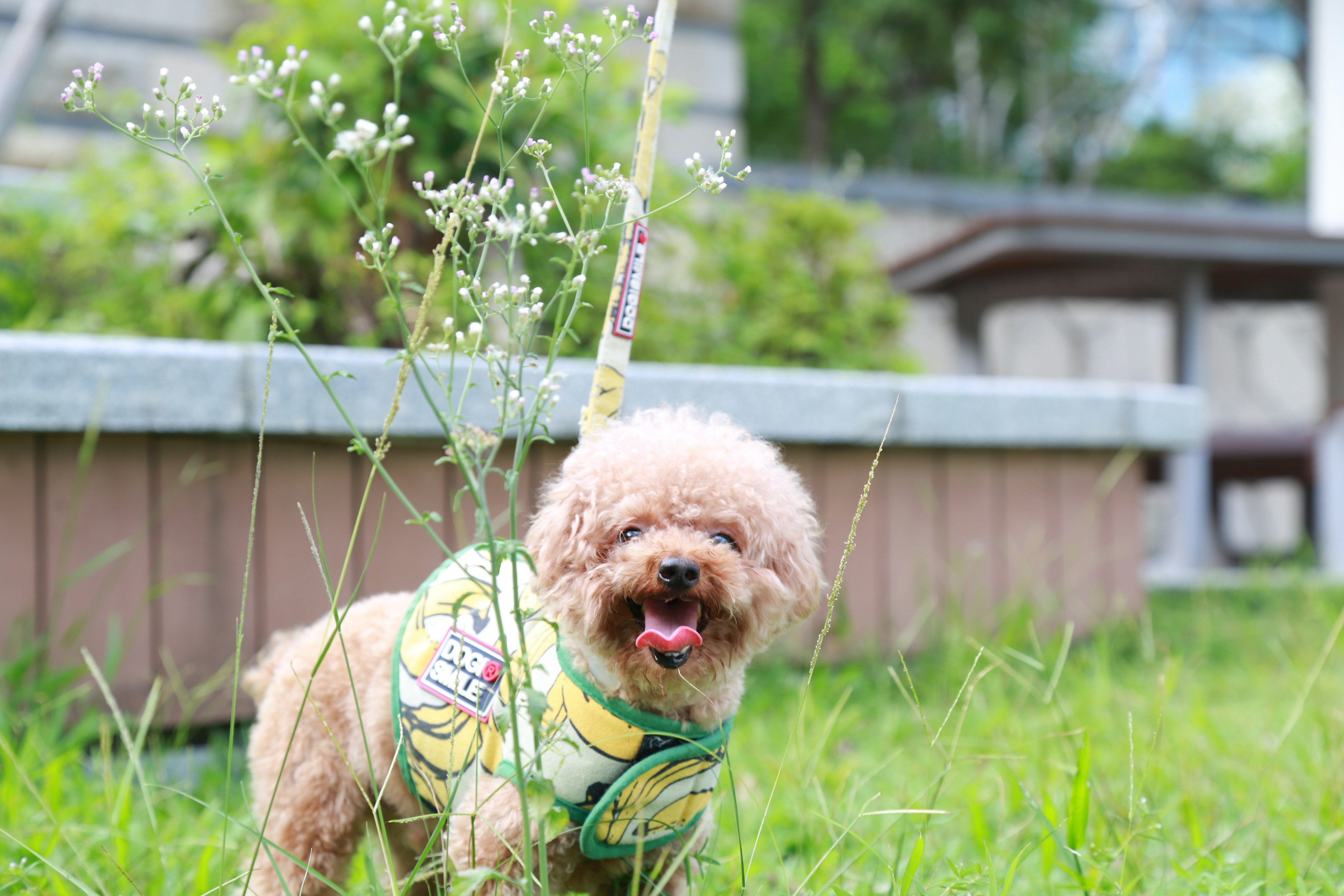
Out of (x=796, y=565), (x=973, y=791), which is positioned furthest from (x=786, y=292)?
(x=796, y=565)

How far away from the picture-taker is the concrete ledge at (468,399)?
227 cm

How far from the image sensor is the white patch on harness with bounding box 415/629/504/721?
132 centimetres

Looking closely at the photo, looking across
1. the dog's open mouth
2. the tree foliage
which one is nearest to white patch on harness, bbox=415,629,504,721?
the dog's open mouth

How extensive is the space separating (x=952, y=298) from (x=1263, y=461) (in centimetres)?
212

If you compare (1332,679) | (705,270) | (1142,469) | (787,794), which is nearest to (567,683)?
(787,794)

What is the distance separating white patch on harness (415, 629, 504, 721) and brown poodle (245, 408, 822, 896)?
93mm

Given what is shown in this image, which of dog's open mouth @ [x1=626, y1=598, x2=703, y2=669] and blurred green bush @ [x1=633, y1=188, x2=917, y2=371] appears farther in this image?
blurred green bush @ [x1=633, y1=188, x2=917, y2=371]

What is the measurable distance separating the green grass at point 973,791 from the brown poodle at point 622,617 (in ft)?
0.54

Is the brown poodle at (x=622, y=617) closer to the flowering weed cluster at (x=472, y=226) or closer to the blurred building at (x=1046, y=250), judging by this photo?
the flowering weed cluster at (x=472, y=226)

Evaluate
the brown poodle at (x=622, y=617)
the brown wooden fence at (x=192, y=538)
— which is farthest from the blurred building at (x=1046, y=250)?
the brown poodle at (x=622, y=617)

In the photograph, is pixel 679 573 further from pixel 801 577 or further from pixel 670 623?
pixel 801 577

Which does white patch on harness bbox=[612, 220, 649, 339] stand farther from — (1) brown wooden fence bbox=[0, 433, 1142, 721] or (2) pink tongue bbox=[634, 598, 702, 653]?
(1) brown wooden fence bbox=[0, 433, 1142, 721]

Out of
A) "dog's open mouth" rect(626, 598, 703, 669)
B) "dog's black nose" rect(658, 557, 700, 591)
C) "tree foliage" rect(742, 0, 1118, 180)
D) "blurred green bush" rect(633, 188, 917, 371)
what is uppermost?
"tree foliage" rect(742, 0, 1118, 180)

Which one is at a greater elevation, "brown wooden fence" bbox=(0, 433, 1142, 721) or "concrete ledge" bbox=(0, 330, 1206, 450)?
"concrete ledge" bbox=(0, 330, 1206, 450)
